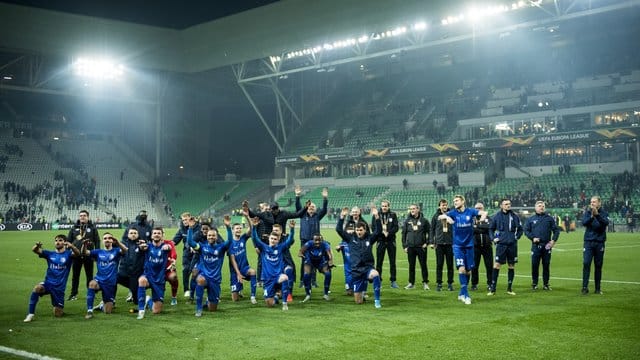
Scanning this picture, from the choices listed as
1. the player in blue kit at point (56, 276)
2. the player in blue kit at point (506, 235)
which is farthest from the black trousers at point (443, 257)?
the player in blue kit at point (56, 276)

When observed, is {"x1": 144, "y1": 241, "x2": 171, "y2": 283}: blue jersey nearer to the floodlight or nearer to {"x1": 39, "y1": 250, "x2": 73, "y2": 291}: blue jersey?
{"x1": 39, "y1": 250, "x2": 73, "y2": 291}: blue jersey

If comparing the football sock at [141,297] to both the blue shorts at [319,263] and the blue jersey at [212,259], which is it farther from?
the blue shorts at [319,263]

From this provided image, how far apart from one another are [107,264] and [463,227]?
287 inches

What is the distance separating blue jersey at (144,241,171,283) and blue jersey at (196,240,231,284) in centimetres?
68

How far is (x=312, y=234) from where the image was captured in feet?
50.1

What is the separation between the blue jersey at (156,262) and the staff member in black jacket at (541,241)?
27.0 ft

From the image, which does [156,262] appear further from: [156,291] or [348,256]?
[348,256]

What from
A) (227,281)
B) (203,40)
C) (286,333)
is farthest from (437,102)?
(286,333)

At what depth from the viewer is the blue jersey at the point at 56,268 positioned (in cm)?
1173

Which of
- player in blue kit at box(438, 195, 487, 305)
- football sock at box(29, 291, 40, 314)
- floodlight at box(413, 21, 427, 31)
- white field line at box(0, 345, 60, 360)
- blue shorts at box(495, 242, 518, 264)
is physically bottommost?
white field line at box(0, 345, 60, 360)

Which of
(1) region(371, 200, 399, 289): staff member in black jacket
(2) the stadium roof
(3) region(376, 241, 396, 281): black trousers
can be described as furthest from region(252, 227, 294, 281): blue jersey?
(2) the stadium roof

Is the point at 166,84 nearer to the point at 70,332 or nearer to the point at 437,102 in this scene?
the point at 437,102

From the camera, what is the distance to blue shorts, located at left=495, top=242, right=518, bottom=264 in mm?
14164

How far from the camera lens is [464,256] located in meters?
13.1
